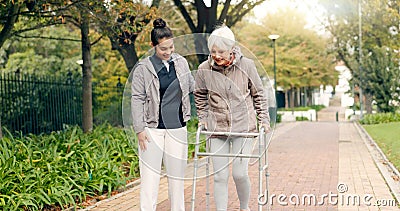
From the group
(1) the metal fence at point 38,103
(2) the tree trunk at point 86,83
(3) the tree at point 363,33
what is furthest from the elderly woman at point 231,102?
(3) the tree at point 363,33

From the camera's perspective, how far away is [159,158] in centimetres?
554

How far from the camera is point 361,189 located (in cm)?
845

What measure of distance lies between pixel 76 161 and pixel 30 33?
601 inches

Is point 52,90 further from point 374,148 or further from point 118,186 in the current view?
point 374,148

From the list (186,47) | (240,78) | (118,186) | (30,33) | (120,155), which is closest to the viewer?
(240,78)

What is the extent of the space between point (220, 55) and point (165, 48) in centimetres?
53

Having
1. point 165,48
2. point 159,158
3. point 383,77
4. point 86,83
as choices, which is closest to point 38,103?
point 86,83

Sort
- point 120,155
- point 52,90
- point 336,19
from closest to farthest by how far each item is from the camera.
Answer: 1. point 120,155
2. point 52,90
3. point 336,19

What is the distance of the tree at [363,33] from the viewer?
99.0 feet

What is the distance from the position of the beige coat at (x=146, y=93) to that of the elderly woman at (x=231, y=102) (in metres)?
0.25

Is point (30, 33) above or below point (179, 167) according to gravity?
above

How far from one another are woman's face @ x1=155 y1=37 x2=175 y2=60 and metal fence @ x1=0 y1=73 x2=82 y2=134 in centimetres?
884

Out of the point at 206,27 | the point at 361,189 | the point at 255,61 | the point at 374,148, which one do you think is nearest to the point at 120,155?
the point at 361,189

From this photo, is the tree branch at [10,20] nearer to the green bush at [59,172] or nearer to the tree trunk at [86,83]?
the green bush at [59,172]
